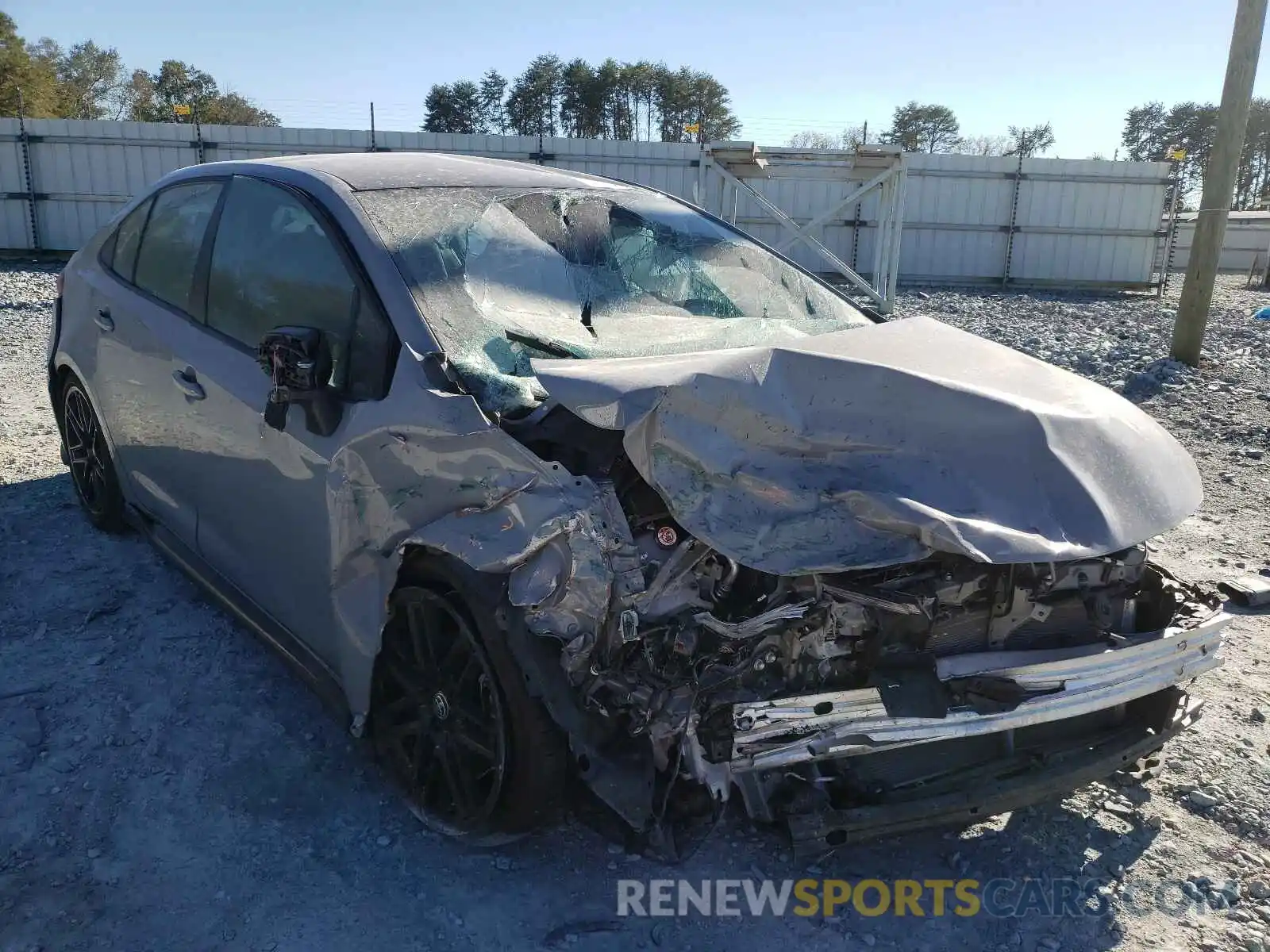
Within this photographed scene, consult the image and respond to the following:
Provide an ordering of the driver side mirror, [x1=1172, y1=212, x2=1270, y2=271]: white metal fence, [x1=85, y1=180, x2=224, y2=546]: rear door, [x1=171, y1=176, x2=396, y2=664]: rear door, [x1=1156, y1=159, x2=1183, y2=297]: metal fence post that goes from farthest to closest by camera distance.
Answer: [x1=1172, y1=212, x2=1270, y2=271]: white metal fence
[x1=1156, y1=159, x2=1183, y2=297]: metal fence post
[x1=85, y1=180, x2=224, y2=546]: rear door
[x1=171, y1=176, x2=396, y2=664]: rear door
the driver side mirror

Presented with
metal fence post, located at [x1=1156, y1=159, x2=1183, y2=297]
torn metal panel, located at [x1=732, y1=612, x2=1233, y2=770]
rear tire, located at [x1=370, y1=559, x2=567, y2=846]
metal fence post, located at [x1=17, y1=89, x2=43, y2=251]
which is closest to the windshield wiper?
rear tire, located at [x1=370, y1=559, x2=567, y2=846]

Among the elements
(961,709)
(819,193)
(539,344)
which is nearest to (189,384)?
(539,344)

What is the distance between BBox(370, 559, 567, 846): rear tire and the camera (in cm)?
238

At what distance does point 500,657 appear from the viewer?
93.1 inches

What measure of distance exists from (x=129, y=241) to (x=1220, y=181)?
9713mm

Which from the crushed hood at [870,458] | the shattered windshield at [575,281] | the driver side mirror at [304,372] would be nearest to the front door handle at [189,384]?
the driver side mirror at [304,372]

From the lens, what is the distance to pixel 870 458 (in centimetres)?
232

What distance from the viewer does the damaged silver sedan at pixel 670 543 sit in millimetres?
2234

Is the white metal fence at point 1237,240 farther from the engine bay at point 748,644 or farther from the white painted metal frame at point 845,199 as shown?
the engine bay at point 748,644

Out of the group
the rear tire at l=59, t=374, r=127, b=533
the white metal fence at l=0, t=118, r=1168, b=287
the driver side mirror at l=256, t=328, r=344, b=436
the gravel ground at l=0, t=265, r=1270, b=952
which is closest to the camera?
the gravel ground at l=0, t=265, r=1270, b=952

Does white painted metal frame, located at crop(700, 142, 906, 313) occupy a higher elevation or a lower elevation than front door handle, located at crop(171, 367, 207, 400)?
higher

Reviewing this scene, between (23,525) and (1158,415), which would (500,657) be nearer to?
(23,525)

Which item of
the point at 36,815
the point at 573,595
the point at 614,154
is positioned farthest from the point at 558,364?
the point at 614,154

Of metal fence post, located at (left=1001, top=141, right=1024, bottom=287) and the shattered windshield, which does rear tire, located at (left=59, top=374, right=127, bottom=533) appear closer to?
the shattered windshield
